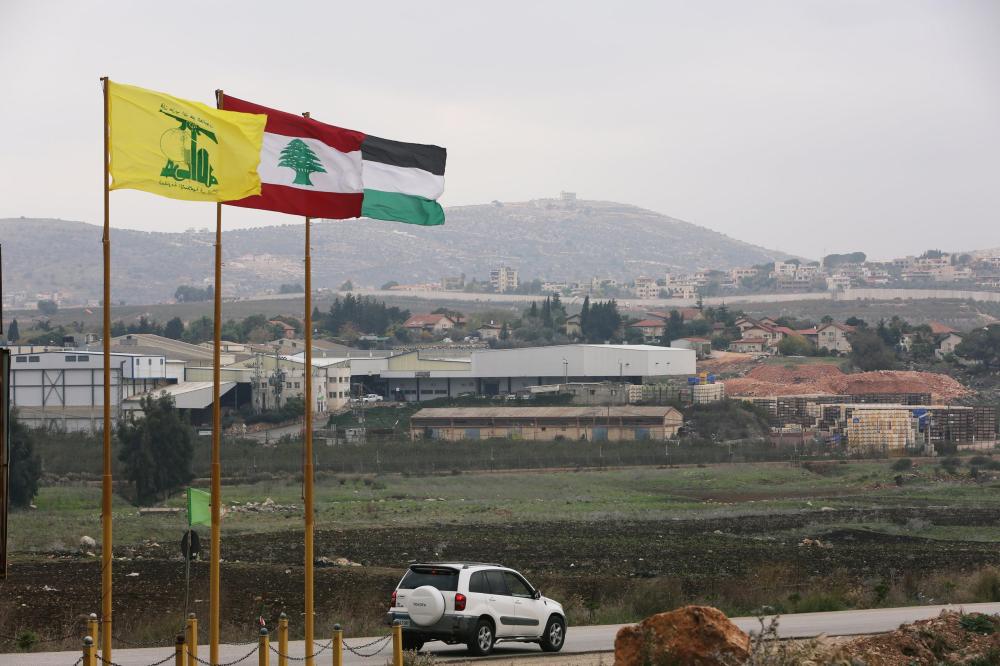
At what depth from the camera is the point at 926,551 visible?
46.2 m

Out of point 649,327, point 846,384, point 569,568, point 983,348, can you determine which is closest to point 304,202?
point 569,568

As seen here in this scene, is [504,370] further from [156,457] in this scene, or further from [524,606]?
[524,606]

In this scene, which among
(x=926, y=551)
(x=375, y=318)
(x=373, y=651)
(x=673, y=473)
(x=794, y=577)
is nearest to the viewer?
(x=373, y=651)

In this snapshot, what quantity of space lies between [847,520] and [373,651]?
1588 inches

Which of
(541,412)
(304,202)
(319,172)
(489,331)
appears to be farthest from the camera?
(489,331)

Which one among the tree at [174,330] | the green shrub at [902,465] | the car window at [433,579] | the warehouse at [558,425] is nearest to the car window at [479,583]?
the car window at [433,579]

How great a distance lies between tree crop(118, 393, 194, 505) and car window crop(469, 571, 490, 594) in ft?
152

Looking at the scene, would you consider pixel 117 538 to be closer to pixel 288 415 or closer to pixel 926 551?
pixel 926 551

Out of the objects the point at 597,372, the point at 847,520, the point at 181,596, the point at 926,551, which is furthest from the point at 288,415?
the point at 181,596

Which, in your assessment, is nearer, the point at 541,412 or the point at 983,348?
the point at 541,412

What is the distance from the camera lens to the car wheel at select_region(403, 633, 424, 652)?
2073cm

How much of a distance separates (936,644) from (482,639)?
21.1 ft

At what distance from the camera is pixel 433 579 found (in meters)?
20.9

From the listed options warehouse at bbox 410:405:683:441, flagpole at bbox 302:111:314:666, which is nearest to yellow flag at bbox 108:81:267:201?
flagpole at bbox 302:111:314:666
